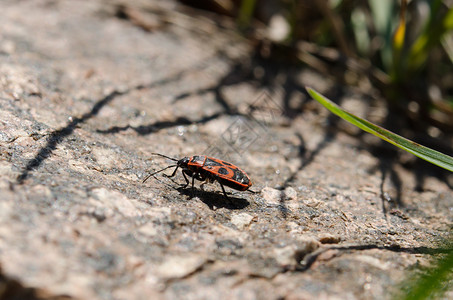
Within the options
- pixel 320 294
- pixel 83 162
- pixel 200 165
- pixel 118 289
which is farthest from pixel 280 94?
pixel 118 289

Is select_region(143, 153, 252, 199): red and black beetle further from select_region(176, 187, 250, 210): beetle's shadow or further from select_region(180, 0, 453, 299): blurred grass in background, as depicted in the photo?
select_region(180, 0, 453, 299): blurred grass in background

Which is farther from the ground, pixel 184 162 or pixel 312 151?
pixel 312 151

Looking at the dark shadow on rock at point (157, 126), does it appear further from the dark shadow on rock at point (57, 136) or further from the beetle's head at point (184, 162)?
the beetle's head at point (184, 162)

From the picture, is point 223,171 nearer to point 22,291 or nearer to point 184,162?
point 184,162

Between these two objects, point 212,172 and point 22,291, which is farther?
point 212,172

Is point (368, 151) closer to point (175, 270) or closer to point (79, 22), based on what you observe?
point (175, 270)

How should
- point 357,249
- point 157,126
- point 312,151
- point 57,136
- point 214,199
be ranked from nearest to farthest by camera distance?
1. point 357,249
2. point 57,136
3. point 214,199
4. point 157,126
5. point 312,151

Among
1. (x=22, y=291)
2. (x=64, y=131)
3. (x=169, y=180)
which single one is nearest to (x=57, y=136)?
(x=64, y=131)

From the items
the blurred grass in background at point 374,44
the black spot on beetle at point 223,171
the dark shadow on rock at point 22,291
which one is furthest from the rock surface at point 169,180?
the blurred grass in background at point 374,44
